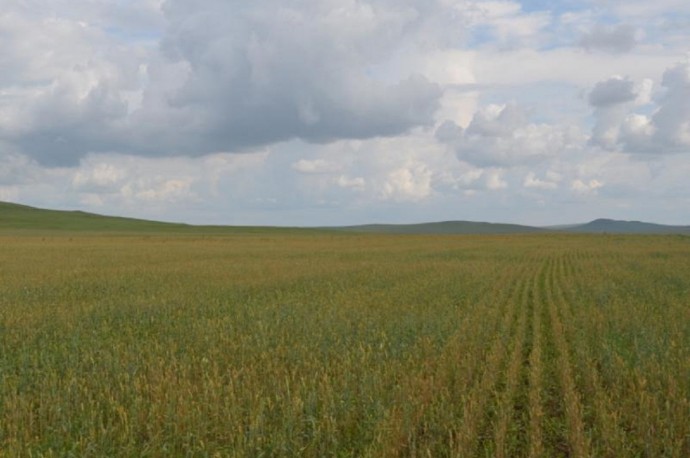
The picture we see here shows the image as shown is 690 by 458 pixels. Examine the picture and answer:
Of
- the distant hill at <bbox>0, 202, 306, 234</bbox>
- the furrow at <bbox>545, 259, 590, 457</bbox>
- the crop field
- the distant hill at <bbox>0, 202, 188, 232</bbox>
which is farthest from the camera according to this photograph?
the distant hill at <bbox>0, 202, 188, 232</bbox>

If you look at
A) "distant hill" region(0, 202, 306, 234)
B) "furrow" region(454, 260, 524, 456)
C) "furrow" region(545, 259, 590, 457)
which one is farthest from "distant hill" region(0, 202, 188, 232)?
"furrow" region(454, 260, 524, 456)

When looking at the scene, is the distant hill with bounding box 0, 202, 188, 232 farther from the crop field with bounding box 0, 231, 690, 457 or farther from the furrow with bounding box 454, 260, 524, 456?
the furrow with bounding box 454, 260, 524, 456

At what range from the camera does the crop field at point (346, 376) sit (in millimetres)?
7316

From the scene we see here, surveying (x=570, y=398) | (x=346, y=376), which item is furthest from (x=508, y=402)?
(x=346, y=376)

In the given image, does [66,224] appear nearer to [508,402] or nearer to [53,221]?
[53,221]

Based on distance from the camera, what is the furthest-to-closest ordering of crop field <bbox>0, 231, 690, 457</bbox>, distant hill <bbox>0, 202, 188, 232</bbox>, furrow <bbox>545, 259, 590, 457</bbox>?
distant hill <bbox>0, 202, 188, 232</bbox> < crop field <bbox>0, 231, 690, 457</bbox> < furrow <bbox>545, 259, 590, 457</bbox>

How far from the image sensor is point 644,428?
746 cm

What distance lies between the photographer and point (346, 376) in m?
9.45

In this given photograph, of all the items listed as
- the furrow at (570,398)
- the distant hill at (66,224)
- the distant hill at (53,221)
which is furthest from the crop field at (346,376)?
the distant hill at (53,221)

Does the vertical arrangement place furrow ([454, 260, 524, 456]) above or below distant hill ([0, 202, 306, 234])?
below

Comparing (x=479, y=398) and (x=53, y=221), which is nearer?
(x=479, y=398)

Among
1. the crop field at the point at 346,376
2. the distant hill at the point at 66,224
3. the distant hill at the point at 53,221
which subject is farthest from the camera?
the distant hill at the point at 53,221

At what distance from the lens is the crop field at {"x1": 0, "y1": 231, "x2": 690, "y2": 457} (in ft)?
24.0

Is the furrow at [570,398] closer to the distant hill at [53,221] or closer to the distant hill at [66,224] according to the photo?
the distant hill at [66,224]
